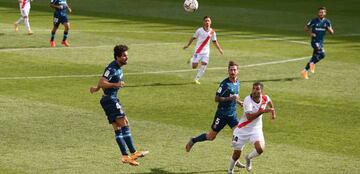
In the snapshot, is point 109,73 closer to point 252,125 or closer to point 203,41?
point 252,125

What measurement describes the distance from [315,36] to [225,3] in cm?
2788

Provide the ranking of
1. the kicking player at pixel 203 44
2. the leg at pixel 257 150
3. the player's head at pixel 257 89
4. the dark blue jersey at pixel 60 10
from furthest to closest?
the dark blue jersey at pixel 60 10, the kicking player at pixel 203 44, the leg at pixel 257 150, the player's head at pixel 257 89

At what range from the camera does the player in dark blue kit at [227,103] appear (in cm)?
A: 1736

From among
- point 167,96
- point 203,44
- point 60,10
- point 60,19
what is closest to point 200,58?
point 203,44

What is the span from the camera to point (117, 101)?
17891mm

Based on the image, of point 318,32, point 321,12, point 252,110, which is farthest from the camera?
point 318,32

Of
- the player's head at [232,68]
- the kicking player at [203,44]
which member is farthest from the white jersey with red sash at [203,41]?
the player's head at [232,68]

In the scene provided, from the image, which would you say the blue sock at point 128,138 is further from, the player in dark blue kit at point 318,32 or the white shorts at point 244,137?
the player in dark blue kit at point 318,32

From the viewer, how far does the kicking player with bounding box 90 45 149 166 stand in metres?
17.5

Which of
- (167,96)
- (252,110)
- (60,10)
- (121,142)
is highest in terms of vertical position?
(252,110)

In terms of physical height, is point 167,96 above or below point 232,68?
below

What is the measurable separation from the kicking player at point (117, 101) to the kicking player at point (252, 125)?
221 centimetres

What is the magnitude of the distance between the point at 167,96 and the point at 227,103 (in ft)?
25.8

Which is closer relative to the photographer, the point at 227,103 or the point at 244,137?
the point at 244,137
